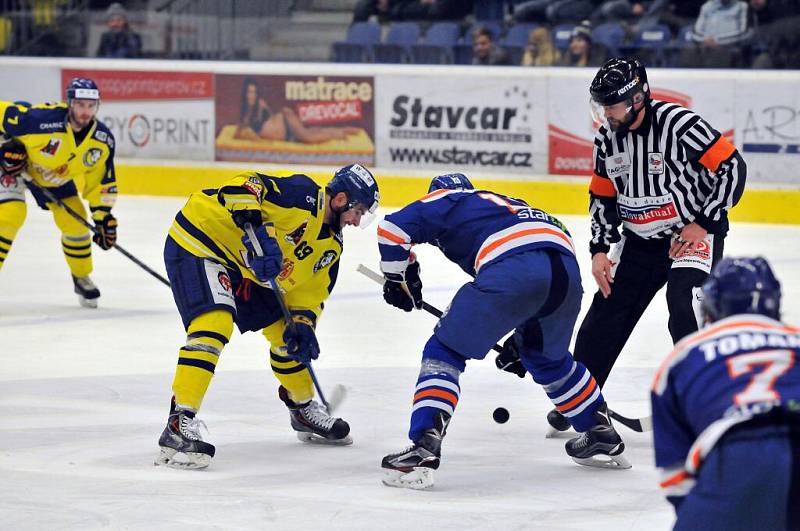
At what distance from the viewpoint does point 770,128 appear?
9047 mm

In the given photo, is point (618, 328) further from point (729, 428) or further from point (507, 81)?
point (507, 81)

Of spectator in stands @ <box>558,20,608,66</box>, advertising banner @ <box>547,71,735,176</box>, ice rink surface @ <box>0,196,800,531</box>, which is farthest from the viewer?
spectator in stands @ <box>558,20,608,66</box>

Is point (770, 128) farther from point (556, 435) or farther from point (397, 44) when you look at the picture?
point (556, 435)

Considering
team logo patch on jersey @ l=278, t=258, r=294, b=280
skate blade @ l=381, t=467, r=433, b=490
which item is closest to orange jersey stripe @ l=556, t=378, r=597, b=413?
skate blade @ l=381, t=467, r=433, b=490

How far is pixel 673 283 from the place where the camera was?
4371 mm

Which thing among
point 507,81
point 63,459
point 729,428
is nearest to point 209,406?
point 63,459

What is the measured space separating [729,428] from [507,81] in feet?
25.4

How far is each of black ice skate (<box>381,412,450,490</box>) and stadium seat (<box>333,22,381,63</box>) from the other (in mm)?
6908

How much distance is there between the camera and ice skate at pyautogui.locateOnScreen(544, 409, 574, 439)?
4.55 metres

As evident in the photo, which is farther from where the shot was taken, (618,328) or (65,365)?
(65,365)

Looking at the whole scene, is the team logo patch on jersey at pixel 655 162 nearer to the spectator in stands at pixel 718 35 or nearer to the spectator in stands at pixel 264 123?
the spectator in stands at pixel 718 35

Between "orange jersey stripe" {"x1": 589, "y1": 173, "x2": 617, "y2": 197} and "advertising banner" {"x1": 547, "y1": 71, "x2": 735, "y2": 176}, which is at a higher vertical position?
"orange jersey stripe" {"x1": 589, "y1": 173, "x2": 617, "y2": 197}

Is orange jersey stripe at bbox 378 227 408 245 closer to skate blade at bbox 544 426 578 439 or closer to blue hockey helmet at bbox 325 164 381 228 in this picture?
blue hockey helmet at bbox 325 164 381 228

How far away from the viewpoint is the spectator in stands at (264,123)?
10578 millimetres
